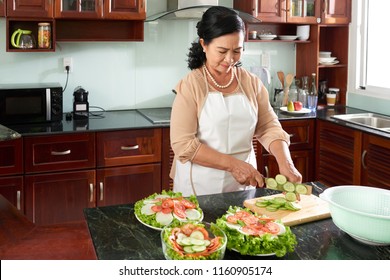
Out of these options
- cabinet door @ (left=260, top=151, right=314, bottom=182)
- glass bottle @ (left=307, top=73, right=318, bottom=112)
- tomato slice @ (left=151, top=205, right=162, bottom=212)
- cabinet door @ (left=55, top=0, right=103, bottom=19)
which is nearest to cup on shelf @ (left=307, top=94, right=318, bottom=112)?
glass bottle @ (left=307, top=73, right=318, bottom=112)

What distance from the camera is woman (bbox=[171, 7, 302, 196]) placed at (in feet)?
6.81

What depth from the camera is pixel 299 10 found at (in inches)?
157

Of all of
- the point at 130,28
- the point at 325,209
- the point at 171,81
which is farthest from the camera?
the point at 171,81

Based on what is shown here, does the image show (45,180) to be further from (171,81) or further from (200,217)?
(200,217)

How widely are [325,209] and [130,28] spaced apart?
2.43m

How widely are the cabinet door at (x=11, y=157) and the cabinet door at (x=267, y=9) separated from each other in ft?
6.42

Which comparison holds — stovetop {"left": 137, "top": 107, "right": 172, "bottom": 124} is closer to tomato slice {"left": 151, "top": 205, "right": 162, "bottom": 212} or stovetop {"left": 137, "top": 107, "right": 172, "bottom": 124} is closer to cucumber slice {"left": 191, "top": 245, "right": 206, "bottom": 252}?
tomato slice {"left": 151, "top": 205, "right": 162, "bottom": 212}

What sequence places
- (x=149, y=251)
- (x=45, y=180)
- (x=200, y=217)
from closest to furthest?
1. (x=149, y=251)
2. (x=200, y=217)
3. (x=45, y=180)

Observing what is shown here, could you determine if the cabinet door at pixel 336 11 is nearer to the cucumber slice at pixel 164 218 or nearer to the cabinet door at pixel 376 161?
the cabinet door at pixel 376 161

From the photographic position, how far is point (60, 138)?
3123 mm

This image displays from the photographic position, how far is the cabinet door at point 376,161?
3.19 meters

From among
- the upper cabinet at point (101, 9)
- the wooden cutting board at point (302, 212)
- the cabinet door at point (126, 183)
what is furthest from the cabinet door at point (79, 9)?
the wooden cutting board at point (302, 212)

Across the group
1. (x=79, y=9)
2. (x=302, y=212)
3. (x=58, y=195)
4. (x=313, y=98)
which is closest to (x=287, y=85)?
(x=313, y=98)
